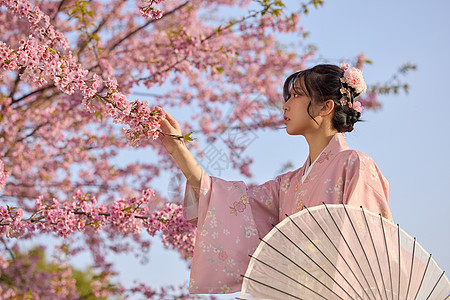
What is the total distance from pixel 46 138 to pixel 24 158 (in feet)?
1.09

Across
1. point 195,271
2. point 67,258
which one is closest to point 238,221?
point 195,271

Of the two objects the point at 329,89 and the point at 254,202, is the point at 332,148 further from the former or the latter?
the point at 254,202

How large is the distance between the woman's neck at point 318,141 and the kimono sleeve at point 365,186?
0.23m

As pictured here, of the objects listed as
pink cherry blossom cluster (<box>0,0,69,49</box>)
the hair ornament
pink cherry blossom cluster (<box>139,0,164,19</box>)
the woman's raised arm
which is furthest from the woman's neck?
pink cherry blossom cluster (<box>0,0,69,49</box>)

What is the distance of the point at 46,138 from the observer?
200 inches

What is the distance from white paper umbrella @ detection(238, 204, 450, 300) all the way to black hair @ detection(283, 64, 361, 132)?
0.69 metres

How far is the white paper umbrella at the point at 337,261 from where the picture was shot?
1.52 meters

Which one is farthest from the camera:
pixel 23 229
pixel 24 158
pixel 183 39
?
pixel 24 158

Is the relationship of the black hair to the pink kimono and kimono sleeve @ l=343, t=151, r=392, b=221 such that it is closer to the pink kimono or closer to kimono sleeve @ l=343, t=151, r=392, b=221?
the pink kimono

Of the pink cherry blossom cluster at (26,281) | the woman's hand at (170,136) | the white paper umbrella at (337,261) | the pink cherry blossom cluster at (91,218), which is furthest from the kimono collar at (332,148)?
the pink cherry blossom cluster at (26,281)

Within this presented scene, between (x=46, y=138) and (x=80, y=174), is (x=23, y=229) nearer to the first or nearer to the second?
(x=46, y=138)

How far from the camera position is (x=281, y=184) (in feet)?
7.72

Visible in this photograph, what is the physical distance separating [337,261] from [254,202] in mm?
830

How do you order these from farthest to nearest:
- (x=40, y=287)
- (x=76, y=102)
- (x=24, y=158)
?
(x=40, y=287)
(x=24, y=158)
(x=76, y=102)
